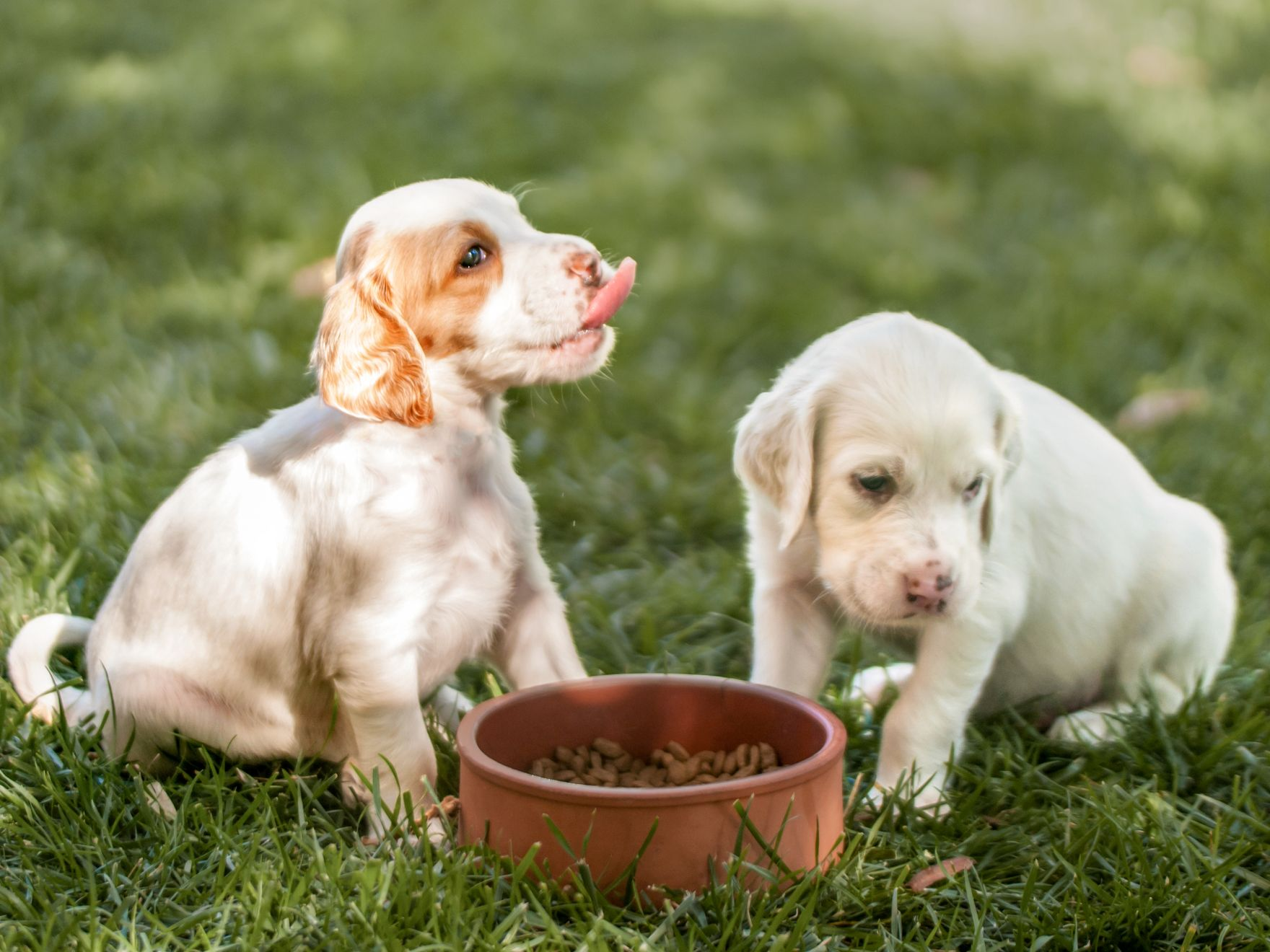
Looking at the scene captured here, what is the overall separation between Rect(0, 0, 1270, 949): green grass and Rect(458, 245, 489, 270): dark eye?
110 centimetres

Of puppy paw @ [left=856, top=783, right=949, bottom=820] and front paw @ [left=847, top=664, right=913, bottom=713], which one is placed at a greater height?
puppy paw @ [left=856, top=783, right=949, bottom=820]

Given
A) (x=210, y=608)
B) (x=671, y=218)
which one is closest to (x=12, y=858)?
(x=210, y=608)

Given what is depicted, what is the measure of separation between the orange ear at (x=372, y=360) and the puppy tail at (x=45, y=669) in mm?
1047

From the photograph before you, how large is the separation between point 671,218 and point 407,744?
5082mm

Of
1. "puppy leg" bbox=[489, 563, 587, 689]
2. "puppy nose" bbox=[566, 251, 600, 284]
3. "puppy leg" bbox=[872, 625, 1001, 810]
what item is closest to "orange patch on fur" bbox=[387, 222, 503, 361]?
"puppy nose" bbox=[566, 251, 600, 284]

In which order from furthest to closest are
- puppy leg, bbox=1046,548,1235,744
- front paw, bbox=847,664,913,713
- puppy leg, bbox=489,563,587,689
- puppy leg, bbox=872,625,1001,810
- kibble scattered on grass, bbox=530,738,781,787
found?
front paw, bbox=847,664,913,713
puppy leg, bbox=1046,548,1235,744
puppy leg, bbox=489,563,587,689
puppy leg, bbox=872,625,1001,810
kibble scattered on grass, bbox=530,738,781,787

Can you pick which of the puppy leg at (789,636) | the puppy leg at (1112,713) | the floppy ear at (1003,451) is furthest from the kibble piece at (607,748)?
the puppy leg at (1112,713)

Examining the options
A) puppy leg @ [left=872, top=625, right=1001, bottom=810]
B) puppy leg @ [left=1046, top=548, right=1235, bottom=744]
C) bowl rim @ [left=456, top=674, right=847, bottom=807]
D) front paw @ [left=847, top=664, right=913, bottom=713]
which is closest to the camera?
bowl rim @ [left=456, top=674, right=847, bottom=807]

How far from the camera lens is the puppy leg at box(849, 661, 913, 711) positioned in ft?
12.2

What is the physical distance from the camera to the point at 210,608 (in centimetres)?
306

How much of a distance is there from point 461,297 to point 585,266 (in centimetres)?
26

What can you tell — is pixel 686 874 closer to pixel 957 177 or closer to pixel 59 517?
pixel 59 517

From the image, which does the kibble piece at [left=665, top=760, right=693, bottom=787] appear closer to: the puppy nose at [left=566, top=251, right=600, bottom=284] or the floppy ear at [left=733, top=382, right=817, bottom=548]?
the floppy ear at [left=733, top=382, right=817, bottom=548]

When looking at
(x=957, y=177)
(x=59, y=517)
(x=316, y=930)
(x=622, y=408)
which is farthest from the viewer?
(x=957, y=177)
